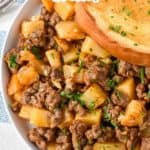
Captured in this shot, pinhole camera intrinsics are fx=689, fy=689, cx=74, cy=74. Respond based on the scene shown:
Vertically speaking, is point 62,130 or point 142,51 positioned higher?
point 142,51

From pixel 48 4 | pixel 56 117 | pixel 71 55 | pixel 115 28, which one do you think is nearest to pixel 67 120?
pixel 56 117

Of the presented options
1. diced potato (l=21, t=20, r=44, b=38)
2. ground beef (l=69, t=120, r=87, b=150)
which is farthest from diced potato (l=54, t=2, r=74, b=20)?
ground beef (l=69, t=120, r=87, b=150)

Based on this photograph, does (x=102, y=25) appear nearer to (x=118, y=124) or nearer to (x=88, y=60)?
(x=88, y=60)

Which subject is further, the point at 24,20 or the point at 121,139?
the point at 24,20

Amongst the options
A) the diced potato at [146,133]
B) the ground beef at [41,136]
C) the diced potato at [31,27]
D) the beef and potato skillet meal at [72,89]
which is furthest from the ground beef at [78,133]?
the diced potato at [31,27]

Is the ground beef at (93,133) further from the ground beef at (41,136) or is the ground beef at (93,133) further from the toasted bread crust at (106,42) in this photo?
the toasted bread crust at (106,42)

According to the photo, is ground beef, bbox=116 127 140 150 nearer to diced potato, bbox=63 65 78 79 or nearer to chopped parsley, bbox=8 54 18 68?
diced potato, bbox=63 65 78 79

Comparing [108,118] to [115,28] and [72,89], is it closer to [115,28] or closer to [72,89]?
[72,89]

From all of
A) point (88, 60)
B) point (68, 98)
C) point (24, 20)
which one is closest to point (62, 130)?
point (68, 98)
